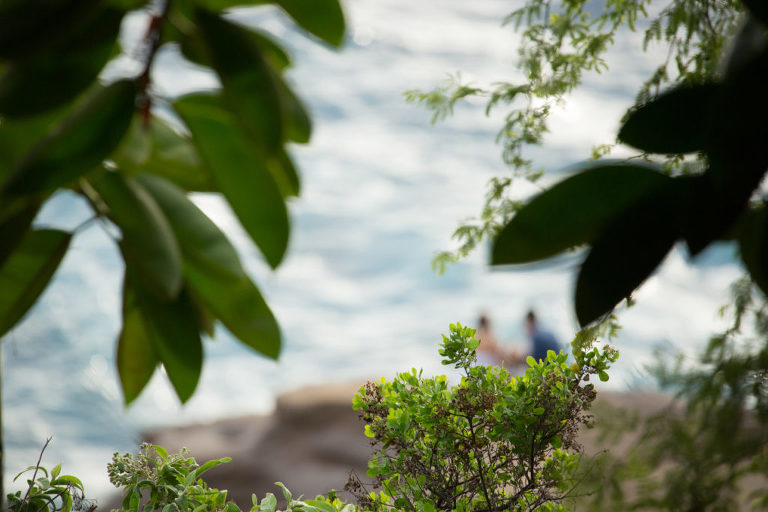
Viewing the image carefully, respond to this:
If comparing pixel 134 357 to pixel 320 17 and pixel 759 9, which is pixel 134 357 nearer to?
pixel 320 17

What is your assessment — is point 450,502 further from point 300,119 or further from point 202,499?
point 300,119

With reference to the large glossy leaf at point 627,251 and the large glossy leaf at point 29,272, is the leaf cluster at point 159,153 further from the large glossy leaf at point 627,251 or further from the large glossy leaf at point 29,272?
the large glossy leaf at point 627,251

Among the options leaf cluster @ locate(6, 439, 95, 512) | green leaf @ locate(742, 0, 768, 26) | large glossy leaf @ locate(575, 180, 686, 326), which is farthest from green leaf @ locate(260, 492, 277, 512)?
green leaf @ locate(742, 0, 768, 26)

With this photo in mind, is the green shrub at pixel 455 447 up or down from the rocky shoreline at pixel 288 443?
up

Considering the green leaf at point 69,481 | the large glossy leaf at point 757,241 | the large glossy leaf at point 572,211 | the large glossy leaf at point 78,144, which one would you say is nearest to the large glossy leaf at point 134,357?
the large glossy leaf at point 78,144

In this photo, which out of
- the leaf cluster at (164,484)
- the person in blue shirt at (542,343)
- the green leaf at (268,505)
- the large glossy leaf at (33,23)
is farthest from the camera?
the person in blue shirt at (542,343)

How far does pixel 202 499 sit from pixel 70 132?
157 cm

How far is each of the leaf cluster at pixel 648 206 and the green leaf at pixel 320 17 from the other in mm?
140

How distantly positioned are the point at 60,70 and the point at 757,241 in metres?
0.39

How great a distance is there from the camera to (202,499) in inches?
67.2

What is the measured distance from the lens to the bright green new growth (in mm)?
1702

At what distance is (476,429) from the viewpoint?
176cm

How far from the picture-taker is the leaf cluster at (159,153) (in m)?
0.33

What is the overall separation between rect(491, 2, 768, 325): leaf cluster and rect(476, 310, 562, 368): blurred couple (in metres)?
3.54
